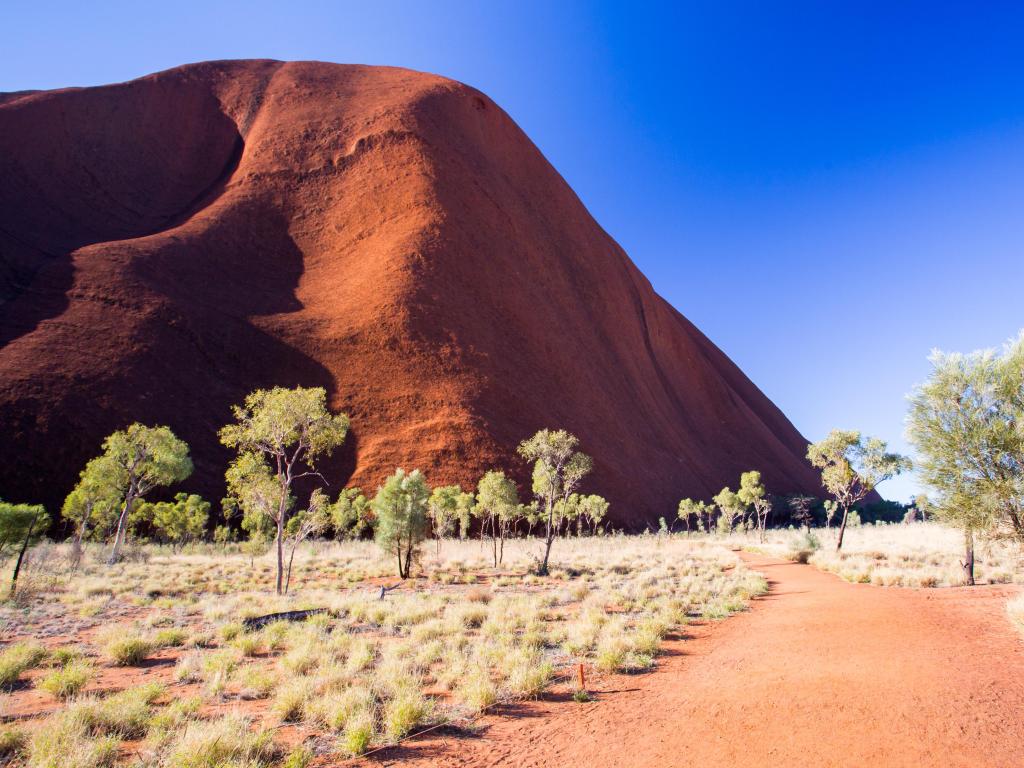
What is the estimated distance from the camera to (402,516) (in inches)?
858

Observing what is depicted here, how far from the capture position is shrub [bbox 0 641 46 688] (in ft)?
23.2

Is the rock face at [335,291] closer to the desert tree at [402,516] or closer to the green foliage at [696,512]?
the green foliage at [696,512]

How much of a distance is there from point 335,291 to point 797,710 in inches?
2180

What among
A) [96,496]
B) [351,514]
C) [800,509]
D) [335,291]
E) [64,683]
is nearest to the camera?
[64,683]

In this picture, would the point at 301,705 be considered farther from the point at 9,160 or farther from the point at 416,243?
the point at 9,160

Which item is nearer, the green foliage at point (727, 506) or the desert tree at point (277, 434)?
the desert tree at point (277, 434)

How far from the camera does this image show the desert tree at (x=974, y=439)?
12.4m

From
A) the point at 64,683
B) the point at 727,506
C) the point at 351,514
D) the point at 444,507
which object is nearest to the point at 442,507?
the point at 444,507

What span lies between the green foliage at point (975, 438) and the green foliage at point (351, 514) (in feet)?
92.8

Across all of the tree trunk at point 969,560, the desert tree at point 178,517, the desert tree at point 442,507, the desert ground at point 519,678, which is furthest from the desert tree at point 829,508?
the desert tree at point 178,517

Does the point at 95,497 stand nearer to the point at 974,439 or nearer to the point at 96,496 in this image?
the point at 96,496

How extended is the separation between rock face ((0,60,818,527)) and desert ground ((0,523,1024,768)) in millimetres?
28413

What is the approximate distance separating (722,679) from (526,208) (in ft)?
243

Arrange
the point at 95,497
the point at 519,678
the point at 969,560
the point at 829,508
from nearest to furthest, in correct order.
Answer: the point at 519,678 → the point at 969,560 → the point at 95,497 → the point at 829,508
